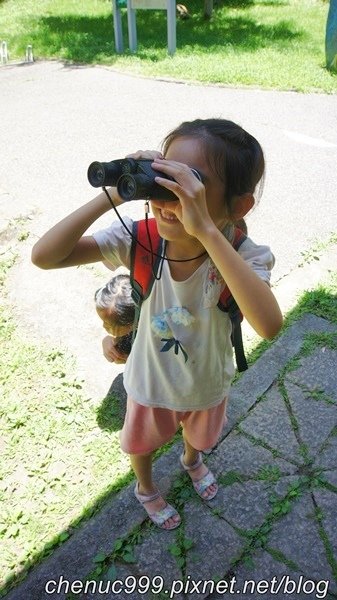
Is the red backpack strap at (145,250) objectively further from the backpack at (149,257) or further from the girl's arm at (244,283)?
the girl's arm at (244,283)

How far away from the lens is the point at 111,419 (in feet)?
8.02

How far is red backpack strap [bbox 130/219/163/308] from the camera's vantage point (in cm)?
142

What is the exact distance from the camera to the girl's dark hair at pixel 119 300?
7.14 ft

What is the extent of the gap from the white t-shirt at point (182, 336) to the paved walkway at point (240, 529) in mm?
649

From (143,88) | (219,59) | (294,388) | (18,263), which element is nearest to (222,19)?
(219,59)

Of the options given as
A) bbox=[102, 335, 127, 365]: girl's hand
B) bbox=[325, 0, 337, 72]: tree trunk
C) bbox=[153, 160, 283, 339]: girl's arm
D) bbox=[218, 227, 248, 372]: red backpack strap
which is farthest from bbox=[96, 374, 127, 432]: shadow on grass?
bbox=[325, 0, 337, 72]: tree trunk

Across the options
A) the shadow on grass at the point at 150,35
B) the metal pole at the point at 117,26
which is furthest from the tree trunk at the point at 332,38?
the metal pole at the point at 117,26

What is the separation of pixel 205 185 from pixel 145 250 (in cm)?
28

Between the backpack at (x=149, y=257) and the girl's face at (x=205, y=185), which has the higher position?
the girl's face at (x=205, y=185)

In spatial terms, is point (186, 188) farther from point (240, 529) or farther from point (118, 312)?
point (240, 529)

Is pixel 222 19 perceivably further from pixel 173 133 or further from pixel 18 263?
pixel 173 133

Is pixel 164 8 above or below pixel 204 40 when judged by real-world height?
above

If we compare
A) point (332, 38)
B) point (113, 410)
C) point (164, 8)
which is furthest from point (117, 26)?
point (113, 410)

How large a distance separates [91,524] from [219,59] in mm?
9422
